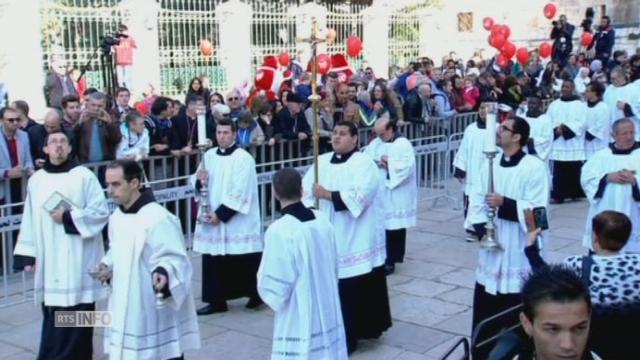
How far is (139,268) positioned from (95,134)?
4088 millimetres

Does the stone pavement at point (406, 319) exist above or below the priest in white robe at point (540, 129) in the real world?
below

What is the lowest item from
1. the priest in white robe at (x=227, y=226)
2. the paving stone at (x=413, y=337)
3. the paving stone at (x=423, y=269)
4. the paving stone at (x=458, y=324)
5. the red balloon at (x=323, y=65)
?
the paving stone at (x=413, y=337)

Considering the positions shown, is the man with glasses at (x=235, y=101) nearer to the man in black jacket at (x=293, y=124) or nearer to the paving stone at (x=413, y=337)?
the man in black jacket at (x=293, y=124)

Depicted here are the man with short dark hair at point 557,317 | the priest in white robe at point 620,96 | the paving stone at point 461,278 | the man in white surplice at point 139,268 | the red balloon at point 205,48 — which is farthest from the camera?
the red balloon at point 205,48

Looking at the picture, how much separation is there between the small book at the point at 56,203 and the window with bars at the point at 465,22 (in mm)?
25595

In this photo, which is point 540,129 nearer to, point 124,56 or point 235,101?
point 235,101

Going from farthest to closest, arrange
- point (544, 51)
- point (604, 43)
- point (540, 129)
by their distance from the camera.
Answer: point (604, 43) → point (544, 51) → point (540, 129)

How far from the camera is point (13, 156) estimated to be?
28.4 feet

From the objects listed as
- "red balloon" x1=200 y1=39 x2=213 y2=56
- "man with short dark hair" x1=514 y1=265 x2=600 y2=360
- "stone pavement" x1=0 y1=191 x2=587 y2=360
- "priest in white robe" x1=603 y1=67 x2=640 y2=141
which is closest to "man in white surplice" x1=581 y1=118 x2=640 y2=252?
"stone pavement" x1=0 y1=191 x2=587 y2=360

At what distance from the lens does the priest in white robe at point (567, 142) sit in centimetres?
1264

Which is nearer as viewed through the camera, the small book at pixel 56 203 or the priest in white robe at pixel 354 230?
the small book at pixel 56 203

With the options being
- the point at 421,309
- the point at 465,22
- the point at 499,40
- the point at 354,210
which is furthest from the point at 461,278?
the point at 465,22

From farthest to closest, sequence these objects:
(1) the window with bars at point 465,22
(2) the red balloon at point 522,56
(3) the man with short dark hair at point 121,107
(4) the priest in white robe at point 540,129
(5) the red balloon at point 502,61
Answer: (1) the window with bars at point 465,22 → (2) the red balloon at point 522,56 → (5) the red balloon at point 502,61 → (4) the priest in white robe at point 540,129 → (3) the man with short dark hair at point 121,107

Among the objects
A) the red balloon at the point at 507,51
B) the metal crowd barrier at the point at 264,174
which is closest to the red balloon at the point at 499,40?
the red balloon at the point at 507,51
